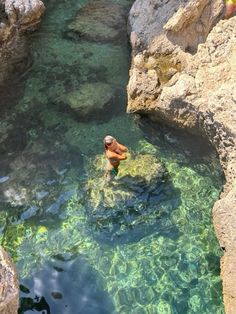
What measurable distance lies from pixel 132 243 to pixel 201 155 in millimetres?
2745

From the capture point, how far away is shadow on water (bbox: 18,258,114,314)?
8125mm

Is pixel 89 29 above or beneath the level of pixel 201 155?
above

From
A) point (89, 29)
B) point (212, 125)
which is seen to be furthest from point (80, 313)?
point (89, 29)

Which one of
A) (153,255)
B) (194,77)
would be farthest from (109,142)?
(194,77)

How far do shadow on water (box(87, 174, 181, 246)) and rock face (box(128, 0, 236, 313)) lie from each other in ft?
3.95

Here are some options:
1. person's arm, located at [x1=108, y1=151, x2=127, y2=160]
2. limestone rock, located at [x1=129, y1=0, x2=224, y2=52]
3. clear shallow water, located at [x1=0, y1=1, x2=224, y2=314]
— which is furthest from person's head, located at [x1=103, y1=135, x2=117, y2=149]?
limestone rock, located at [x1=129, y1=0, x2=224, y2=52]

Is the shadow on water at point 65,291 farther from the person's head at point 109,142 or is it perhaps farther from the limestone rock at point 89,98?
the limestone rock at point 89,98

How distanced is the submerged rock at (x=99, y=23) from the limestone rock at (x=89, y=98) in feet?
7.77

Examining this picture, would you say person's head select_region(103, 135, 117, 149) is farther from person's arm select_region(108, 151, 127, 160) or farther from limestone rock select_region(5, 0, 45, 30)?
limestone rock select_region(5, 0, 45, 30)

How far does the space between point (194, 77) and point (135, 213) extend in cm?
347

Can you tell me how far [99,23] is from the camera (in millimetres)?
14562

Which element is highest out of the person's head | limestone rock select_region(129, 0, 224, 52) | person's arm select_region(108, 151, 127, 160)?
limestone rock select_region(129, 0, 224, 52)

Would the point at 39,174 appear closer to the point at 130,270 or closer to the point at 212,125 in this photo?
the point at 130,270

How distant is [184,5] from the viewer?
11.6 metres
